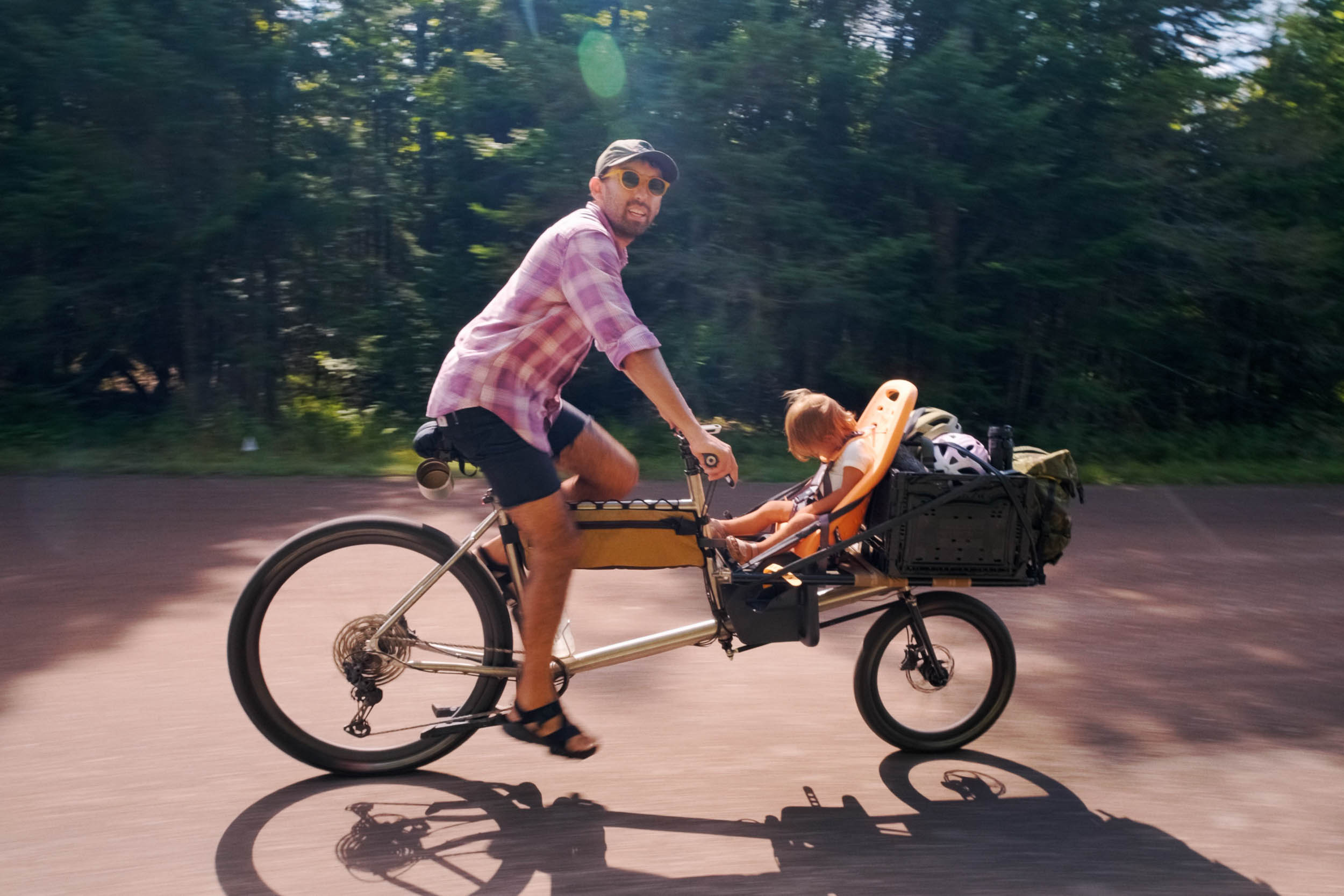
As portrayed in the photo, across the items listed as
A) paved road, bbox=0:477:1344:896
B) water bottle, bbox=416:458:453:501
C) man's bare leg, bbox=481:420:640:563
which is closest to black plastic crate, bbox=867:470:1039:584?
paved road, bbox=0:477:1344:896

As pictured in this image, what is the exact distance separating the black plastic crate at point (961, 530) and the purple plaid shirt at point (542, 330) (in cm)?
101

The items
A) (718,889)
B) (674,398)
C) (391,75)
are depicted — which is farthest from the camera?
(391,75)

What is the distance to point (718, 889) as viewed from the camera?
3.10 metres

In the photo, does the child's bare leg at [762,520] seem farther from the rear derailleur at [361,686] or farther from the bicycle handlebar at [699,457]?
the rear derailleur at [361,686]

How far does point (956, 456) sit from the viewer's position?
389 cm

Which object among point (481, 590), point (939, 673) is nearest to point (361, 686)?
point (481, 590)

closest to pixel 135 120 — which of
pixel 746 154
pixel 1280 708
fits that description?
pixel 746 154

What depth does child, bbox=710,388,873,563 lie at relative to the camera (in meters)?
3.87

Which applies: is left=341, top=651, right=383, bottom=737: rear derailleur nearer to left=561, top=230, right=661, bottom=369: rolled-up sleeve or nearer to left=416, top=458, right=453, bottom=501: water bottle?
left=416, top=458, right=453, bottom=501: water bottle

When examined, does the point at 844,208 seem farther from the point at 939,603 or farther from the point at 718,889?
the point at 718,889

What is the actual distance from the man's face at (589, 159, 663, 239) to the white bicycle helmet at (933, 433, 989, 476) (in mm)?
1257

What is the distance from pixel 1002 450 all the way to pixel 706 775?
1449mm

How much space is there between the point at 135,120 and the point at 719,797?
1043 centimetres

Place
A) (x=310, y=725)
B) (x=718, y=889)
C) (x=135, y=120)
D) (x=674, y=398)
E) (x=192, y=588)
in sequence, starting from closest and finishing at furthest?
(x=718, y=889) < (x=674, y=398) < (x=310, y=725) < (x=192, y=588) < (x=135, y=120)
